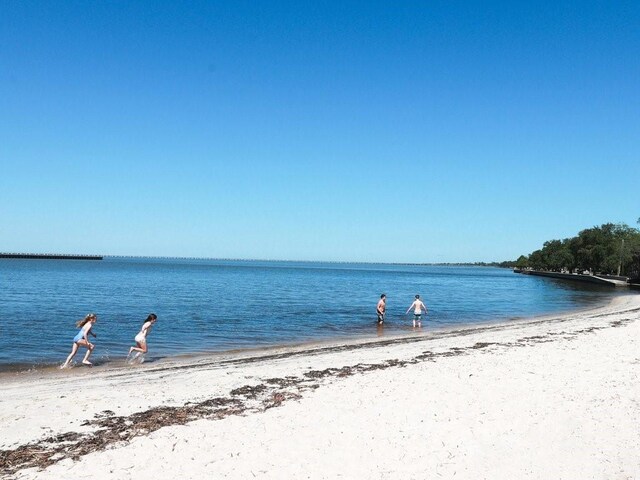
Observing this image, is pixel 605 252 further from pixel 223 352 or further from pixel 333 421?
pixel 333 421

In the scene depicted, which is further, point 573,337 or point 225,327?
point 225,327

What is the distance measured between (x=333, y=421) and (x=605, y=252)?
11412 centimetres

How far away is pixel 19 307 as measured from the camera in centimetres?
3238

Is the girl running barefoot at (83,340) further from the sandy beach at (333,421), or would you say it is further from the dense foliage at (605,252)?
the dense foliage at (605,252)

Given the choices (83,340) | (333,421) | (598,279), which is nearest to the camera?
(333,421)

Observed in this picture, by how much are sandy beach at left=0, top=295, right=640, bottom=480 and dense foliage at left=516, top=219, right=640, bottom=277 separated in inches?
3411

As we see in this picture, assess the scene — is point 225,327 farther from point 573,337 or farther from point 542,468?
point 542,468

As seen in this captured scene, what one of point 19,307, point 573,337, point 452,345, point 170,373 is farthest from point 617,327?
point 19,307

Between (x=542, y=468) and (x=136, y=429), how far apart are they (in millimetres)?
5529

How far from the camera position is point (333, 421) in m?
7.98

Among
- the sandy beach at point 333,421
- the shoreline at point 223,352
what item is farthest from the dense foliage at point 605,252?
the sandy beach at point 333,421

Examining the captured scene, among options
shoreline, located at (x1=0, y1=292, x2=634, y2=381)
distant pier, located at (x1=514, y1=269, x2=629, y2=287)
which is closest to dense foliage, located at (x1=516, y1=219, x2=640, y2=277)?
distant pier, located at (x1=514, y1=269, x2=629, y2=287)

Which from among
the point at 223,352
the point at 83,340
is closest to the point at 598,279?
the point at 223,352

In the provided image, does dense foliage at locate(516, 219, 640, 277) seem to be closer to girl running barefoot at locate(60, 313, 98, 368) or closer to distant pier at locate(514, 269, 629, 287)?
distant pier at locate(514, 269, 629, 287)
